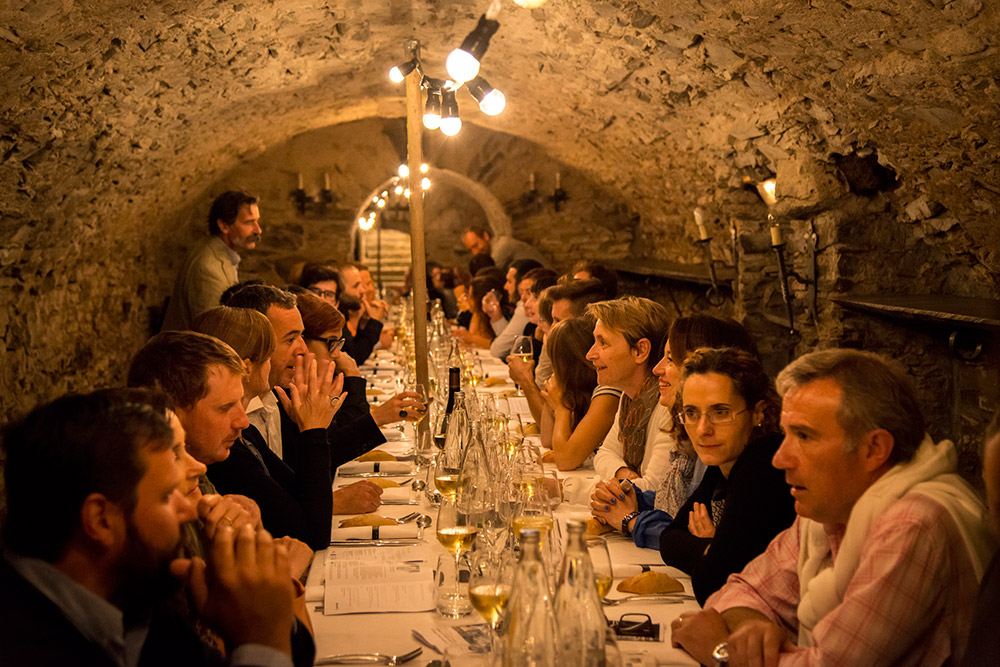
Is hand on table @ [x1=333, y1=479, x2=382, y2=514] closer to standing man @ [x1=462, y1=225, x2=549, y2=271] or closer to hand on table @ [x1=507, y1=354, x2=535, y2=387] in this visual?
hand on table @ [x1=507, y1=354, x2=535, y2=387]

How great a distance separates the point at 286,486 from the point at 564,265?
26.6ft

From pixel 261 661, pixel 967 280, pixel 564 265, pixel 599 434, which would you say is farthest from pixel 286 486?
pixel 564 265

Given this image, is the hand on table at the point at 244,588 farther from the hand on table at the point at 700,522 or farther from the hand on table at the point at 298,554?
the hand on table at the point at 700,522

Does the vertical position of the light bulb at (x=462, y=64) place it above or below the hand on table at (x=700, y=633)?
above

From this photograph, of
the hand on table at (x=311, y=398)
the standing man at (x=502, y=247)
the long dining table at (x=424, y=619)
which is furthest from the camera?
the standing man at (x=502, y=247)

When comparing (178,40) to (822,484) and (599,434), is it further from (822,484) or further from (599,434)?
(822,484)

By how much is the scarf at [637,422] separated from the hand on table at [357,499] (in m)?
0.77

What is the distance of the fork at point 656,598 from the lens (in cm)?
181

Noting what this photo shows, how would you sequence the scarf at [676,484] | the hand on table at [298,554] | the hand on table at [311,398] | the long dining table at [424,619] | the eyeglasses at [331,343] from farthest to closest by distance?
the eyeglasses at [331,343] < the hand on table at [311,398] < the scarf at [676,484] < the hand on table at [298,554] < the long dining table at [424,619]

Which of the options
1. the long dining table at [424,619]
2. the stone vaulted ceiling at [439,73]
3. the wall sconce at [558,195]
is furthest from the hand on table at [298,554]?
the wall sconce at [558,195]

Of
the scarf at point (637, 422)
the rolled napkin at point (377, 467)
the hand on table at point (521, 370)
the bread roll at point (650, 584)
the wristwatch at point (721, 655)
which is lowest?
the wristwatch at point (721, 655)

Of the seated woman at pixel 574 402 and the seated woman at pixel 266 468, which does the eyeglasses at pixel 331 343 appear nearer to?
the seated woman at pixel 574 402

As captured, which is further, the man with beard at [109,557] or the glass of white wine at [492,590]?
the glass of white wine at [492,590]

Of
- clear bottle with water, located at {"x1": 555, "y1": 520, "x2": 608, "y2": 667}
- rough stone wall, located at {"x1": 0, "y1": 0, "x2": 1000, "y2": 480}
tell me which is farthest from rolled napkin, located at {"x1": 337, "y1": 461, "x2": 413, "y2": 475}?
rough stone wall, located at {"x1": 0, "y1": 0, "x2": 1000, "y2": 480}
